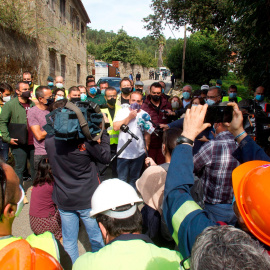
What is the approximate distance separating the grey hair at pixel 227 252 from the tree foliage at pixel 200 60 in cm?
1782

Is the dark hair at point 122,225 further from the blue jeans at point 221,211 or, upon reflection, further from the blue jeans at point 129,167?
the blue jeans at point 129,167

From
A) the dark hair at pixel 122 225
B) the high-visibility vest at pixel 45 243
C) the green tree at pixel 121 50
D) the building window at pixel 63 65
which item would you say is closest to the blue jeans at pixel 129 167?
the dark hair at pixel 122 225

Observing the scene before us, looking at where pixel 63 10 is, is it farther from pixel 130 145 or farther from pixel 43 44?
pixel 130 145

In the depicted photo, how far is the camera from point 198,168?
2086 millimetres

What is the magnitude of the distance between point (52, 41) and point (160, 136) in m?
9.13

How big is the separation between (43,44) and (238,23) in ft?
24.6

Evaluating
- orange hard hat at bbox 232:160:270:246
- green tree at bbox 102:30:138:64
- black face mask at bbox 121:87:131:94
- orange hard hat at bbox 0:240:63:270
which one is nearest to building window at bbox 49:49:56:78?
black face mask at bbox 121:87:131:94

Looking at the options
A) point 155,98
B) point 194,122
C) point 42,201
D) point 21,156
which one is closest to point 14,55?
point 21,156

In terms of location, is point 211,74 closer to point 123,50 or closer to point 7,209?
point 7,209

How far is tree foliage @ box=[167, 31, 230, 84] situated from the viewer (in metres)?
17.5

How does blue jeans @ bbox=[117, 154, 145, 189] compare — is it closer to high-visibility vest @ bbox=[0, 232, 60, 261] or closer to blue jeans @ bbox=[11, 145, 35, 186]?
blue jeans @ bbox=[11, 145, 35, 186]

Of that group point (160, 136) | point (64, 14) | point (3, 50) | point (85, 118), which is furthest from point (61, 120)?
point (64, 14)

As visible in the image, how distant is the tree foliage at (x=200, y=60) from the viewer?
1748cm

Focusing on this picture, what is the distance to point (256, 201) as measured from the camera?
95cm
